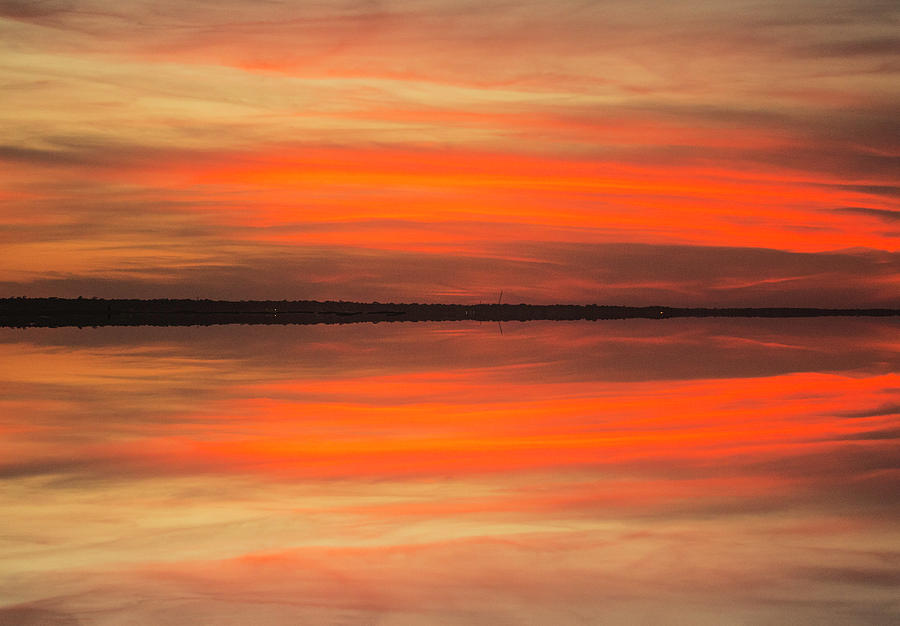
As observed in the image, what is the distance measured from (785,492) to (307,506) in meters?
2.44

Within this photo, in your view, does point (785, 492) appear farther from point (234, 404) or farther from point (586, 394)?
point (234, 404)

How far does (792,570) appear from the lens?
15.7ft

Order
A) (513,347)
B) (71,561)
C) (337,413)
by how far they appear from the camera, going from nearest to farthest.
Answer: (71,561), (337,413), (513,347)

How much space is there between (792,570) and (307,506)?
2.21m

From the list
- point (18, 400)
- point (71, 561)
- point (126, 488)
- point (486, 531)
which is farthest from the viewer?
point (18, 400)

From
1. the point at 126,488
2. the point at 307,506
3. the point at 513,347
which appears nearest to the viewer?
the point at 307,506

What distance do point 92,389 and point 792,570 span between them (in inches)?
256

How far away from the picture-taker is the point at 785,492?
6.11 metres

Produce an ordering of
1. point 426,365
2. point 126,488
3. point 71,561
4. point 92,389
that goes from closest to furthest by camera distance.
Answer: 1. point 71,561
2. point 126,488
3. point 92,389
4. point 426,365

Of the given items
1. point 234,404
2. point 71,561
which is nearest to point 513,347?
point 234,404

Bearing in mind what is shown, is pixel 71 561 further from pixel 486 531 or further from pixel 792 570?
pixel 792 570

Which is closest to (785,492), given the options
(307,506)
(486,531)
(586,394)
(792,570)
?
(792,570)

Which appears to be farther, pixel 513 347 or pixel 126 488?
pixel 513 347

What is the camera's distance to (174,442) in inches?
282
